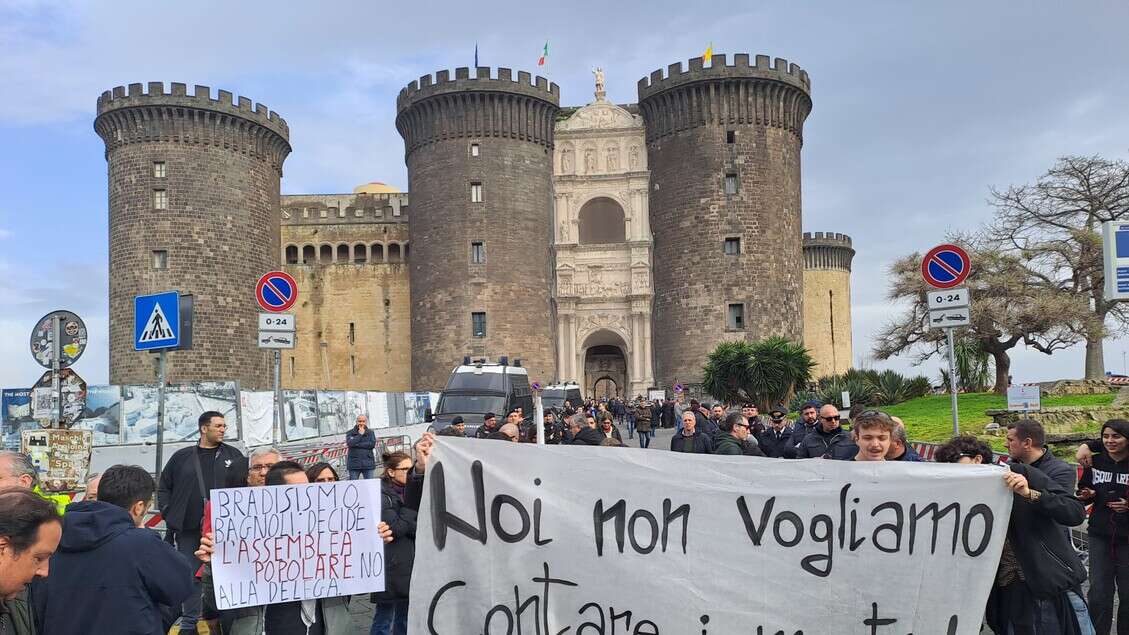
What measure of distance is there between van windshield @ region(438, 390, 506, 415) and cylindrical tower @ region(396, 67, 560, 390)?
71.8 ft

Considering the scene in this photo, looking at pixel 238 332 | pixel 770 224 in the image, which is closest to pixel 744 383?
pixel 770 224

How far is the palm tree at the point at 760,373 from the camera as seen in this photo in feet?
106

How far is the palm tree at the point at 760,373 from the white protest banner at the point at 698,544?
27422mm

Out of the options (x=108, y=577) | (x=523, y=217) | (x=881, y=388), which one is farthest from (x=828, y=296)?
(x=108, y=577)

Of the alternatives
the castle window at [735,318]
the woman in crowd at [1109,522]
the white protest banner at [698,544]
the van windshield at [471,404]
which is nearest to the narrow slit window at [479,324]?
the castle window at [735,318]

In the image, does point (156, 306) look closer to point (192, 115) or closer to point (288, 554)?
point (288, 554)

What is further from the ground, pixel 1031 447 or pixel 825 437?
pixel 1031 447

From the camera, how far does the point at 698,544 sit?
5426 millimetres

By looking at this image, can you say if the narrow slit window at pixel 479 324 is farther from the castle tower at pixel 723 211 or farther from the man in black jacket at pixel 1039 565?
the man in black jacket at pixel 1039 565

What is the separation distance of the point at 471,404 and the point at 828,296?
134 feet

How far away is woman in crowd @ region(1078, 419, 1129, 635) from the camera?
235 inches

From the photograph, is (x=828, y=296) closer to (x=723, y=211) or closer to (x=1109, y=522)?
(x=723, y=211)

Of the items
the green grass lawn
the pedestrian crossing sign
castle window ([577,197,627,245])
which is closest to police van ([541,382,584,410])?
the green grass lawn

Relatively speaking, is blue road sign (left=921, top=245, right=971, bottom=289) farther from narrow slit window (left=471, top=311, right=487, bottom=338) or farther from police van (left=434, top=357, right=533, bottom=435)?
narrow slit window (left=471, top=311, right=487, bottom=338)
